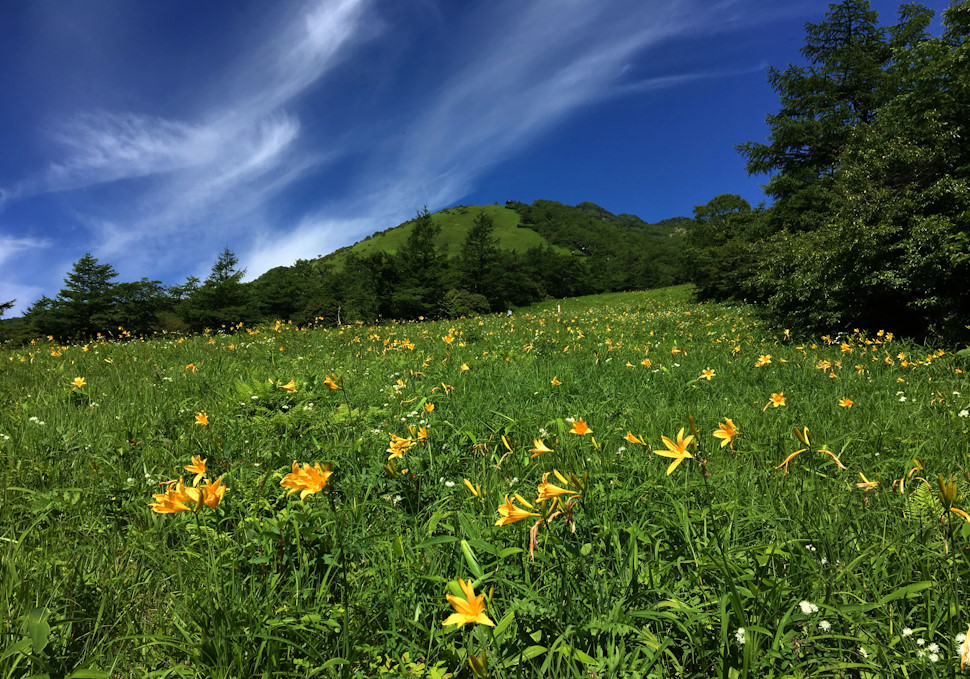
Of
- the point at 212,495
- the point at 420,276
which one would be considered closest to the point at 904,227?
the point at 212,495

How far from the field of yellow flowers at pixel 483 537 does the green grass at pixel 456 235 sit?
77.5 meters

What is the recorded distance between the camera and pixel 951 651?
117 centimetres

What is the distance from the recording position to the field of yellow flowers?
123cm

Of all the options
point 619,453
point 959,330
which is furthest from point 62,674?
point 959,330

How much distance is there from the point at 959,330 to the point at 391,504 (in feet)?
29.0

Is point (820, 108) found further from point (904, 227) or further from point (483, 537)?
point (483, 537)

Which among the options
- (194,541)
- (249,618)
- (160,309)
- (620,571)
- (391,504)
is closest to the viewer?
(249,618)

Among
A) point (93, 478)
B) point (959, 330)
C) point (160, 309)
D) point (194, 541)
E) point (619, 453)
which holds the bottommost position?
point (959, 330)

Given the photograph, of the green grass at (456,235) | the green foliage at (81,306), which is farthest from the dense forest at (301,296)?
the green grass at (456,235)

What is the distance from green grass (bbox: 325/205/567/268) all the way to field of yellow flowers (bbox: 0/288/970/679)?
77.5m

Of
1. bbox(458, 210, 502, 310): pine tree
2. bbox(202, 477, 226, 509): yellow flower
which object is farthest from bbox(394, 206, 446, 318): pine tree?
bbox(202, 477, 226, 509): yellow flower

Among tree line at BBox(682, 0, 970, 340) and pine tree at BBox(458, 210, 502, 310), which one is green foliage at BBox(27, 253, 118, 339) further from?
tree line at BBox(682, 0, 970, 340)

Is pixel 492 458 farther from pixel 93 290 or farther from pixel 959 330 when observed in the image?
pixel 93 290

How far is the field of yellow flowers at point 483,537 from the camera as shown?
1226 mm
